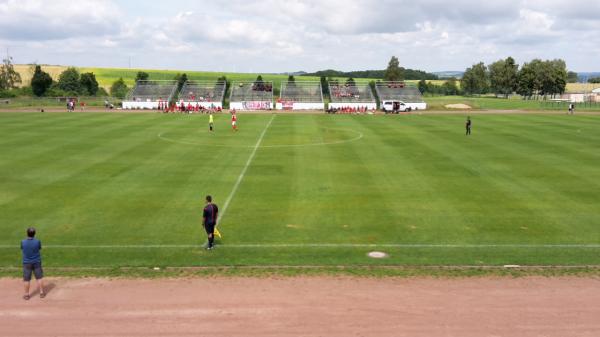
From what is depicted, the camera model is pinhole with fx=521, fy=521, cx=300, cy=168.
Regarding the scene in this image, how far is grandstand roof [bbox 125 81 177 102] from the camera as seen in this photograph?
3162 inches

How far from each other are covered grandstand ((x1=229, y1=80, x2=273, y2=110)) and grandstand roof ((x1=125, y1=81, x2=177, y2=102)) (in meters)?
10.3

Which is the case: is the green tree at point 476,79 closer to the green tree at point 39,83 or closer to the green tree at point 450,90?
the green tree at point 450,90

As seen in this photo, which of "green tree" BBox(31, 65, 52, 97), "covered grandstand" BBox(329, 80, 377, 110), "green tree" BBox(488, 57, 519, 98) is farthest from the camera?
"green tree" BBox(488, 57, 519, 98)

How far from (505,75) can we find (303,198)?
12485 cm

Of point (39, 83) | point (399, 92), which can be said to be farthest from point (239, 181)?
point (39, 83)

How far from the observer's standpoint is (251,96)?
268ft

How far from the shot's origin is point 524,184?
991 inches

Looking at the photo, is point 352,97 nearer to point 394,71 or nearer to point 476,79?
point 394,71

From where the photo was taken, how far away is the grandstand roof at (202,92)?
81688 millimetres

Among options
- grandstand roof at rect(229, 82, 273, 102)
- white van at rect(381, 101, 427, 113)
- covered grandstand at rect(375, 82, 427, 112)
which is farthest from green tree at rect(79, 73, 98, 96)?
white van at rect(381, 101, 427, 113)

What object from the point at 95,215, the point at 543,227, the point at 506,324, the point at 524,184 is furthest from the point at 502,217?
the point at 95,215

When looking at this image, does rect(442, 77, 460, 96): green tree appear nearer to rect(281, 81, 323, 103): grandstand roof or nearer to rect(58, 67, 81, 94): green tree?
rect(281, 81, 323, 103): grandstand roof

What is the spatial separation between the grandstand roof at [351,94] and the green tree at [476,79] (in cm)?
7381

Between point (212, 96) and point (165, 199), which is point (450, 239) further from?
point (212, 96)
